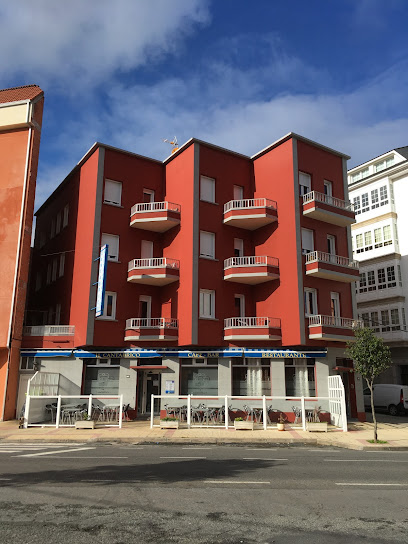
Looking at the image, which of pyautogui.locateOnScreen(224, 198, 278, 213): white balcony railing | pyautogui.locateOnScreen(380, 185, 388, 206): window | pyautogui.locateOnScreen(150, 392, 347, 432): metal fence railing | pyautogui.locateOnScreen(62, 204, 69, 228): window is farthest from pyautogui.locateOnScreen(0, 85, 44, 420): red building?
pyautogui.locateOnScreen(380, 185, 388, 206): window

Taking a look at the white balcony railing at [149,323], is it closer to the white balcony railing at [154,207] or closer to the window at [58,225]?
the white balcony railing at [154,207]

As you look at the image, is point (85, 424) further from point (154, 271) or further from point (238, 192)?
point (238, 192)

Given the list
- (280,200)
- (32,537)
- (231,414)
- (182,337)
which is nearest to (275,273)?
(280,200)

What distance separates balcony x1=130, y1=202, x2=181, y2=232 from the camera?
2848 centimetres

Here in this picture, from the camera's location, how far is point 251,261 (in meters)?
28.8

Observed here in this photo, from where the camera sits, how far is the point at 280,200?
2883 cm

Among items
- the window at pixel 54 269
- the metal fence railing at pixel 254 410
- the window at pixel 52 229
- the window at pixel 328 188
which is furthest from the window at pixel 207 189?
the window at pixel 52 229

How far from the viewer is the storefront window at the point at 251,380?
26.4 m

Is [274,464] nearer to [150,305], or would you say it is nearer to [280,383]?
[280,383]

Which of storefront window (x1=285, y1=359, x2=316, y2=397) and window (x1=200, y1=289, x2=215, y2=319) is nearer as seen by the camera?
storefront window (x1=285, y1=359, x2=316, y2=397)

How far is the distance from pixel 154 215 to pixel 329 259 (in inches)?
427

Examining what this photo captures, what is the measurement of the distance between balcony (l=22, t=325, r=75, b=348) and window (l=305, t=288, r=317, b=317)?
13.7 metres

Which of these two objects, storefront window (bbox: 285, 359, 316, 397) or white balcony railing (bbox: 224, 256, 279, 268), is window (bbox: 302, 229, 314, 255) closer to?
white balcony railing (bbox: 224, 256, 279, 268)

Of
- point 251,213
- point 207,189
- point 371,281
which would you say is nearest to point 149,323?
point 251,213
